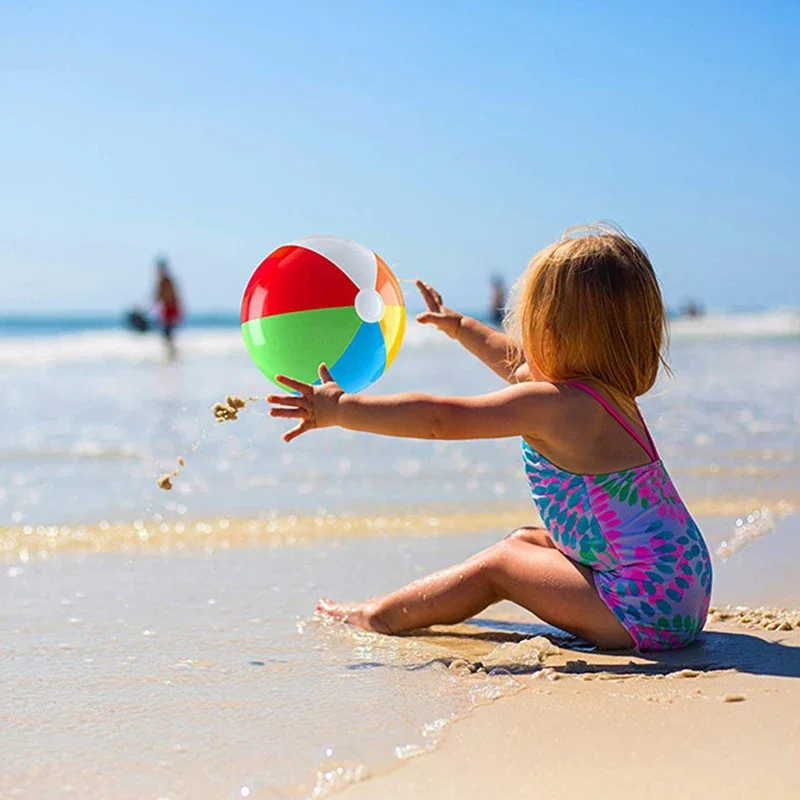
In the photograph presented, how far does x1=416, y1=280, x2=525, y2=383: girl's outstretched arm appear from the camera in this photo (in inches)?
140

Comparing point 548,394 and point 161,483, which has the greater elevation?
point 548,394

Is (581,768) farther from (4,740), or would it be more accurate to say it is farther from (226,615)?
(226,615)

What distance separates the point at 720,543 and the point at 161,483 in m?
2.20

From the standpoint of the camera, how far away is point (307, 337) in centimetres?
327

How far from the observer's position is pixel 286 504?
16.9ft

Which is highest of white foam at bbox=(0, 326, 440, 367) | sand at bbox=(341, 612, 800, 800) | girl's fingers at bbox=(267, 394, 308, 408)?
girl's fingers at bbox=(267, 394, 308, 408)

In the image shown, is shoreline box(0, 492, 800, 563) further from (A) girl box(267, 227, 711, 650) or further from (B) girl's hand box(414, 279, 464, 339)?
(A) girl box(267, 227, 711, 650)

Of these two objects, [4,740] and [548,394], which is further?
[548,394]

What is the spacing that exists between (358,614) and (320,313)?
90cm

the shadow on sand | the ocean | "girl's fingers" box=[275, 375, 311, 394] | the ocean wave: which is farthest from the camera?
the ocean wave

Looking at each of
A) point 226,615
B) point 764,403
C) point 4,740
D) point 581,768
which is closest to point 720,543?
point 226,615

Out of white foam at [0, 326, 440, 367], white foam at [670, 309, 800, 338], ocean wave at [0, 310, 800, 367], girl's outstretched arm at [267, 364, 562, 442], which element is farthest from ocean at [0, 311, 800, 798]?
white foam at [670, 309, 800, 338]

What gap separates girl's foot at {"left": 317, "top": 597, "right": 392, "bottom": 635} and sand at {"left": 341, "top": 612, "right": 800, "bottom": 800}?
2.11 ft

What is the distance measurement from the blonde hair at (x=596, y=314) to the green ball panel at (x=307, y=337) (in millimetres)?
569
